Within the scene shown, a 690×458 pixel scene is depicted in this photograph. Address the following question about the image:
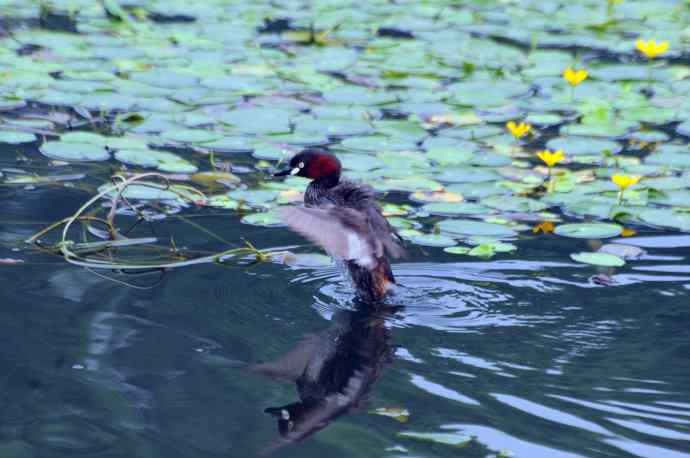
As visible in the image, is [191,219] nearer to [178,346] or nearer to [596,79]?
[178,346]

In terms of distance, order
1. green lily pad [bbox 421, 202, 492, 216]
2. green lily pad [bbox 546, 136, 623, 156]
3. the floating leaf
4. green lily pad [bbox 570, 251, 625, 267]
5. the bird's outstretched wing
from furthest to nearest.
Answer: green lily pad [bbox 546, 136, 623, 156] < green lily pad [bbox 421, 202, 492, 216] < green lily pad [bbox 570, 251, 625, 267] < the bird's outstretched wing < the floating leaf

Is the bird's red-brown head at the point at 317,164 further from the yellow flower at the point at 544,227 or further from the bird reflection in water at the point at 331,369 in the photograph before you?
the yellow flower at the point at 544,227

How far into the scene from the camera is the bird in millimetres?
4502

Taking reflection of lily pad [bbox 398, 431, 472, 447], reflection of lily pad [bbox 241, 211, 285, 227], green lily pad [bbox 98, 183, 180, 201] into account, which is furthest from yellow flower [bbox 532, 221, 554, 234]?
reflection of lily pad [bbox 398, 431, 472, 447]

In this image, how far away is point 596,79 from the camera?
8375 mm

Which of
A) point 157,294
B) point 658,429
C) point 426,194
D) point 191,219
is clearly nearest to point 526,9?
point 426,194

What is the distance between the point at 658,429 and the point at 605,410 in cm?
19

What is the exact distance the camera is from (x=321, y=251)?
553 cm

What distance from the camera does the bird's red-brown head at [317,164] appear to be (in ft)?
17.7

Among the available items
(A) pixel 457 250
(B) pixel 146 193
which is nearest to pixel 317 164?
(A) pixel 457 250

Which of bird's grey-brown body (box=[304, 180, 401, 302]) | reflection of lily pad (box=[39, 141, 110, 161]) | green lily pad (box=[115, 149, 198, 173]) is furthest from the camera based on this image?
reflection of lily pad (box=[39, 141, 110, 161])

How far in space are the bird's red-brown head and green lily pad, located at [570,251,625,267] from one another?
118cm

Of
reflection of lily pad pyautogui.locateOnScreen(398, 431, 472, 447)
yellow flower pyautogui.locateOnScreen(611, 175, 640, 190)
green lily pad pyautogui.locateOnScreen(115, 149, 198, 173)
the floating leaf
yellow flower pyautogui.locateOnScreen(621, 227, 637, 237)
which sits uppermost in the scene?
yellow flower pyautogui.locateOnScreen(611, 175, 640, 190)

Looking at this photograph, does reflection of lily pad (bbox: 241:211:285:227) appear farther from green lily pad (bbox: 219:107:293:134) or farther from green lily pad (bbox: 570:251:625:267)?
green lily pad (bbox: 570:251:625:267)
